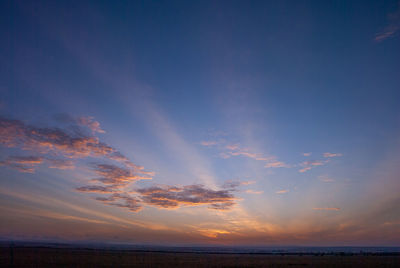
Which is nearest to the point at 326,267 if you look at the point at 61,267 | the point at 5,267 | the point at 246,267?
the point at 246,267

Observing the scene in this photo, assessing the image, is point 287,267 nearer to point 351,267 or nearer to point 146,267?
point 351,267

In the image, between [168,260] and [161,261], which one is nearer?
[161,261]

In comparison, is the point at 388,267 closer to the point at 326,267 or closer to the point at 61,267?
the point at 326,267

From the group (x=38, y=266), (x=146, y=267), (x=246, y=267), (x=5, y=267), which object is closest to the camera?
(x=5, y=267)

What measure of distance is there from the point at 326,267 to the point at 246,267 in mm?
13122

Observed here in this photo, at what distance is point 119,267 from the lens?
4131 cm

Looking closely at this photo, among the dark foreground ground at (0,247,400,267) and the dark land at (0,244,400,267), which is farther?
the dark land at (0,244,400,267)

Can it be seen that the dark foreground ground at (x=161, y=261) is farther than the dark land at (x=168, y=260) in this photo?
No

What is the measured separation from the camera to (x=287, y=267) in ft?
152

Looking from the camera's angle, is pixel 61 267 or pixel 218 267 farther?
pixel 218 267

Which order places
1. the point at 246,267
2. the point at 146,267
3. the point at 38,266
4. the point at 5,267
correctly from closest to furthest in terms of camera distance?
the point at 5,267, the point at 38,266, the point at 146,267, the point at 246,267

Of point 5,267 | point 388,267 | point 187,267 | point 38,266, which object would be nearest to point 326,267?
point 388,267

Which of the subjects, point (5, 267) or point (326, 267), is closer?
point (5, 267)

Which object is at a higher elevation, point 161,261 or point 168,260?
point 168,260
